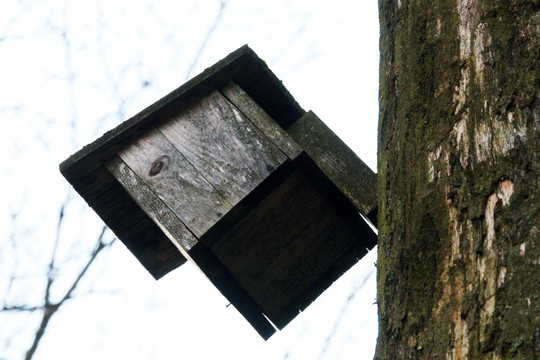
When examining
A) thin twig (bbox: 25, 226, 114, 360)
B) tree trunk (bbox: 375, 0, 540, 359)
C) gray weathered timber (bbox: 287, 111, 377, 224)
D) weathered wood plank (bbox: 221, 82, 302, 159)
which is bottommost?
tree trunk (bbox: 375, 0, 540, 359)

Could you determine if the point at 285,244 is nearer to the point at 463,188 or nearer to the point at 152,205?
the point at 152,205

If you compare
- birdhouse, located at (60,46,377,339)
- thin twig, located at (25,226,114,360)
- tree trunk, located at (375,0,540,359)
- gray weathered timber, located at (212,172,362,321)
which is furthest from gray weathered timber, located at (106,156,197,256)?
thin twig, located at (25,226,114,360)

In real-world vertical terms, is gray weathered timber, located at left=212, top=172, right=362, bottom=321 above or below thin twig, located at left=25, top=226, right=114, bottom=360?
below

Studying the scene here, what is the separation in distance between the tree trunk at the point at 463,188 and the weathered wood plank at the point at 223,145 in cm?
74

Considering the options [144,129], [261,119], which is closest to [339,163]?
[261,119]

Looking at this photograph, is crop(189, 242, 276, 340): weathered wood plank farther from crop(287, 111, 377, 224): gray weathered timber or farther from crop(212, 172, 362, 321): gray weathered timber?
crop(287, 111, 377, 224): gray weathered timber

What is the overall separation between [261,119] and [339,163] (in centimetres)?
33

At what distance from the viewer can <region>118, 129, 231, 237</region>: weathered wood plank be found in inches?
83.5

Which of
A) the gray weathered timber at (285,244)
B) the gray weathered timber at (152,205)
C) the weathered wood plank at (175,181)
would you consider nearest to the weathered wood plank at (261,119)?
the gray weathered timber at (285,244)

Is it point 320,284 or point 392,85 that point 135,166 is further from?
point 392,85

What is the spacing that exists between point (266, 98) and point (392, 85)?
1013 millimetres

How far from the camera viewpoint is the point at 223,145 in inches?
89.0

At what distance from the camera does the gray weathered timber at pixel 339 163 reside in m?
2.12

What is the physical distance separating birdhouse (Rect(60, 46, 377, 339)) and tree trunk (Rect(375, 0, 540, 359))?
0.75 metres
